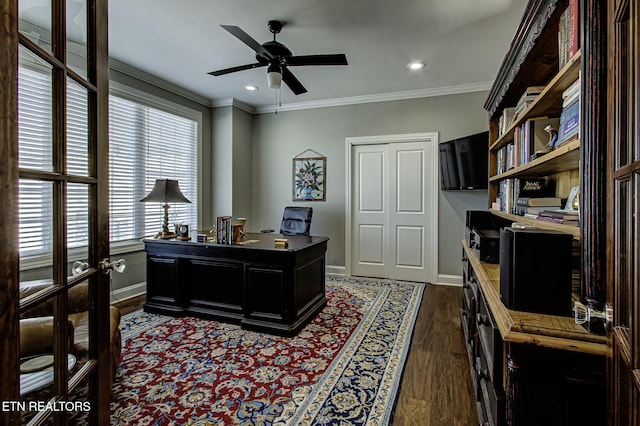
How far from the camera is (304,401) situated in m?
1.83

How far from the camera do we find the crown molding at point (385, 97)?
4086 millimetres

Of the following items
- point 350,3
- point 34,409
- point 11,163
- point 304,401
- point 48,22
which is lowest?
point 304,401

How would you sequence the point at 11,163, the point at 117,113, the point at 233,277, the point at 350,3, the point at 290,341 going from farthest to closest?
the point at 117,113 < the point at 233,277 < the point at 290,341 < the point at 350,3 < the point at 11,163

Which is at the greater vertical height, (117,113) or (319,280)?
(117,113)

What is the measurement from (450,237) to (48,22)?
14.3ft

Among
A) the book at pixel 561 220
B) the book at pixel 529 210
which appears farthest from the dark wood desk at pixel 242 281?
the book at pixel 561 220

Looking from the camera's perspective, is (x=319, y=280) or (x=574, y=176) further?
(x=319, y=280)

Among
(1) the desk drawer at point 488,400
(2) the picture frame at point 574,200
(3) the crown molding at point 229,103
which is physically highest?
(3) the crown molding at point 229,103

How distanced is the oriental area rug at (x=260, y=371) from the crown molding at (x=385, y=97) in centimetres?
290

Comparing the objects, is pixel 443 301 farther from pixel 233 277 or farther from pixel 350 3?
pixel 350 3

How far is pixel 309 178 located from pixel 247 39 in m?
2.83

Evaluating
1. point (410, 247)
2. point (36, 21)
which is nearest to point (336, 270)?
point (410, 247)

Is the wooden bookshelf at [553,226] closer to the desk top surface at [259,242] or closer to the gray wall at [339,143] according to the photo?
the desk top surface at [259,242]

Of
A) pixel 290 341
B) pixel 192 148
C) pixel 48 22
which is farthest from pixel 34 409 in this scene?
pixel 192 148
